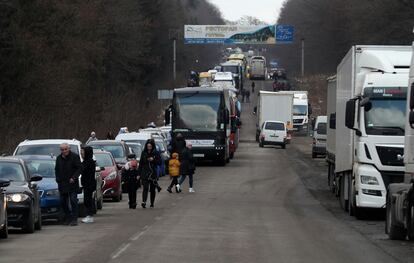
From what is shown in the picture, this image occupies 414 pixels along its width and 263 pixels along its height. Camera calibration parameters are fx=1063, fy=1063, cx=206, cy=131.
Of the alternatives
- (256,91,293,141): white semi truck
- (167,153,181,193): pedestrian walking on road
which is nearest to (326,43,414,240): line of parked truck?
(167,153,181,193): pedestrian walking on road

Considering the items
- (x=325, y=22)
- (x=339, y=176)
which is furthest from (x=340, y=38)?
(x=339, y=176)

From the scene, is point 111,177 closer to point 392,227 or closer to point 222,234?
point 222,234

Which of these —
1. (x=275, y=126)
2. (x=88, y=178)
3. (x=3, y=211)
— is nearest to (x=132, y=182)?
(x=88, y=178)

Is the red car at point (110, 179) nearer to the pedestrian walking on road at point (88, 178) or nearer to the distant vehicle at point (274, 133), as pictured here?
the pedestrian walking on road at point (88, 178)

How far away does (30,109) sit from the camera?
168 feet

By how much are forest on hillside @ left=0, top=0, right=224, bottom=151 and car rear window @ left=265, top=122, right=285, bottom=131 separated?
884 cm

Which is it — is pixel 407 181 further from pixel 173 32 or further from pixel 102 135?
pixel 173 32

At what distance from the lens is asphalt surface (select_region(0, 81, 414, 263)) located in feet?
54.3

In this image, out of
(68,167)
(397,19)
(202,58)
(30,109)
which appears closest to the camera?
(68,167)

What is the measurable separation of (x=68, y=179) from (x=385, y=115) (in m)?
7.17

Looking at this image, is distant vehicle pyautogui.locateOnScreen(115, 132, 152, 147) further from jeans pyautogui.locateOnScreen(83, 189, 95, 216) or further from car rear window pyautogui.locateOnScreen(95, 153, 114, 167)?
jeans pyautogui.locateOnScreen(83, 189, 95, 216)

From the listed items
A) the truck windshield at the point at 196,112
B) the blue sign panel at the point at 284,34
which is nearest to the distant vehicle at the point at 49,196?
the truck windshield at the point at 196,112

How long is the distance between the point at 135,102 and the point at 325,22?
63.0 metres

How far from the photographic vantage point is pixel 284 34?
113125 millimetres
